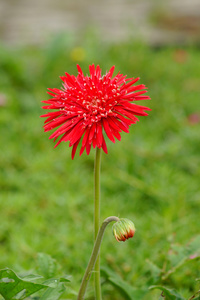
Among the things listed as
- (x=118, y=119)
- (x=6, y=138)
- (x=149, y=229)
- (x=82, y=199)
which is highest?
(x=6, y=138)

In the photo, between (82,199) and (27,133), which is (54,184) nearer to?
(82,199)

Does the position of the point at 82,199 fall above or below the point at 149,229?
above

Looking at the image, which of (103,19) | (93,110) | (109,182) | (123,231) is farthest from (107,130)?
(103,19)

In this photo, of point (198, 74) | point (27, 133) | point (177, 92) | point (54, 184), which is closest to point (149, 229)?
point (54, 184)

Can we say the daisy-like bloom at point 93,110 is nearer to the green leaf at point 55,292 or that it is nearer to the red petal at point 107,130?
the red petal at point 107,130

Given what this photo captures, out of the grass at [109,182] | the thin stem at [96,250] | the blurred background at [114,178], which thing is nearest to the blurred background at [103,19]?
the blurred background at [114,178]

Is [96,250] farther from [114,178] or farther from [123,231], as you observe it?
[114,178]

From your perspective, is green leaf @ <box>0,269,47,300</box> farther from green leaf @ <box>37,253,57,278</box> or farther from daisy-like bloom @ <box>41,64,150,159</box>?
daisy-like bloom @ <box>41,64,150,159</box>
